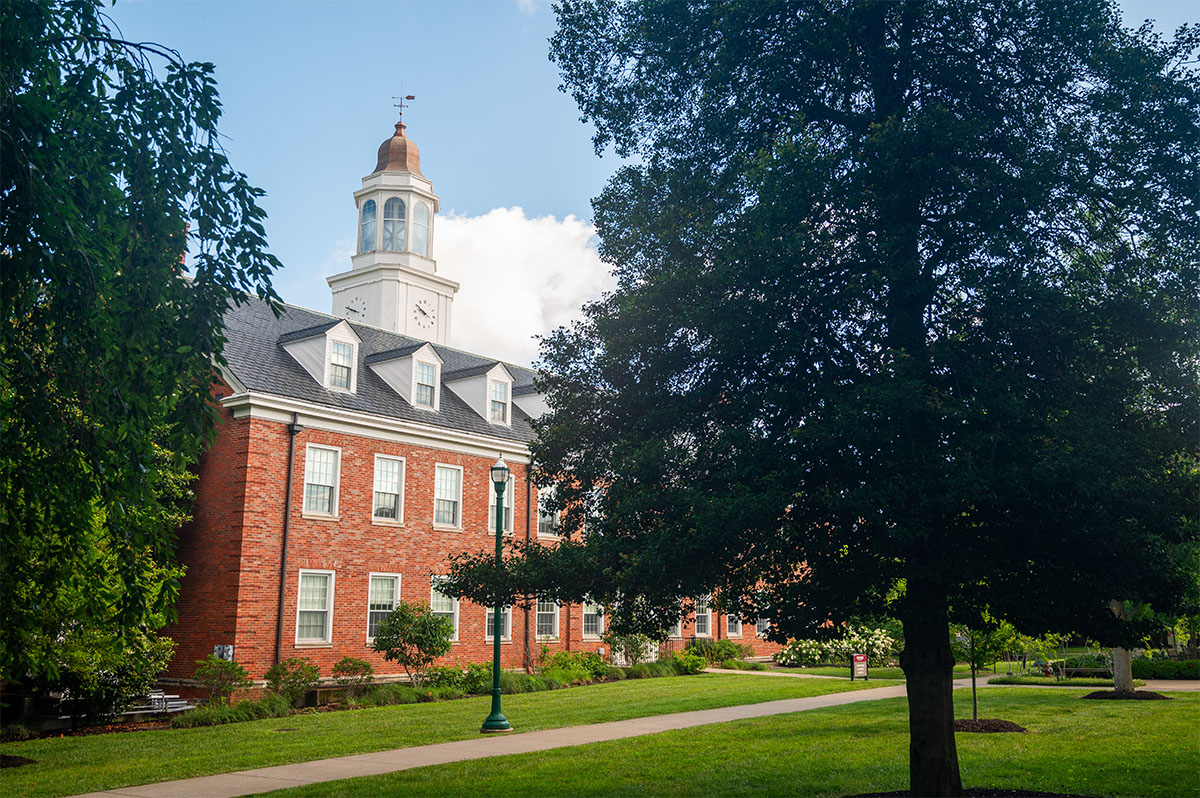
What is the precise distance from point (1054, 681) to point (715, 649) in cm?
1143

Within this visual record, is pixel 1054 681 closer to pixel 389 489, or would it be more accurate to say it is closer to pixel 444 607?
pixel 444 607

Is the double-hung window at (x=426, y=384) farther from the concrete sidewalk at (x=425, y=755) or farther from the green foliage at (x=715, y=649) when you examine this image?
the concrete sidewalk at (x=425, y=755)

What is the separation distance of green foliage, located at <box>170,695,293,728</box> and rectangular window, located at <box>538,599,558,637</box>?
1049 cm

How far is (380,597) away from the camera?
26016 millimetres

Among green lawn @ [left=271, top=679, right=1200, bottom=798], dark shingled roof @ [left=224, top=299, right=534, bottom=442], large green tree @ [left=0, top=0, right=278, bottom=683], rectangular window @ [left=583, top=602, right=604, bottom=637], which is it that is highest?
dark shingled roof @ [left=224, top=299, right=534, bottom=442]

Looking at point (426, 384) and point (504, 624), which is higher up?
point (426, 384)

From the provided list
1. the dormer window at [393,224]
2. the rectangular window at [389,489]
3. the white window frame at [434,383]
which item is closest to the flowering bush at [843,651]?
the rectangular window at [389,489]

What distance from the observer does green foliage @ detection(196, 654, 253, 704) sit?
68.7 ft

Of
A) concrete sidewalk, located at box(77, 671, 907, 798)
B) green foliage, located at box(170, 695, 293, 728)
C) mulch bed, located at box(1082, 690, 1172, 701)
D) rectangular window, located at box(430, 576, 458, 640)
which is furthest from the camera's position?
rectangular window, located at box(430, 576, 458, 640)

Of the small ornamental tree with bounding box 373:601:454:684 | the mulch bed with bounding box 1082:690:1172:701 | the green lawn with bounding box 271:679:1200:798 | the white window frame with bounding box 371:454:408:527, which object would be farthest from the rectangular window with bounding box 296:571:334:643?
the mulch bed with bounding box 1082:690:1172:701

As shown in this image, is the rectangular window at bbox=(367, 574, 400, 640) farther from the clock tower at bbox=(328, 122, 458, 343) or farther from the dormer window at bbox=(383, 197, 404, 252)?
the dormer window at bbox=(383, 197, 404, 252)

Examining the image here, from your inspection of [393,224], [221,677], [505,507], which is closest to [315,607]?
[221,677]

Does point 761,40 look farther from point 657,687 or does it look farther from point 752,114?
point 657,687

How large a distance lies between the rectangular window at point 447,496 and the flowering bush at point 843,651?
38.2 ft
